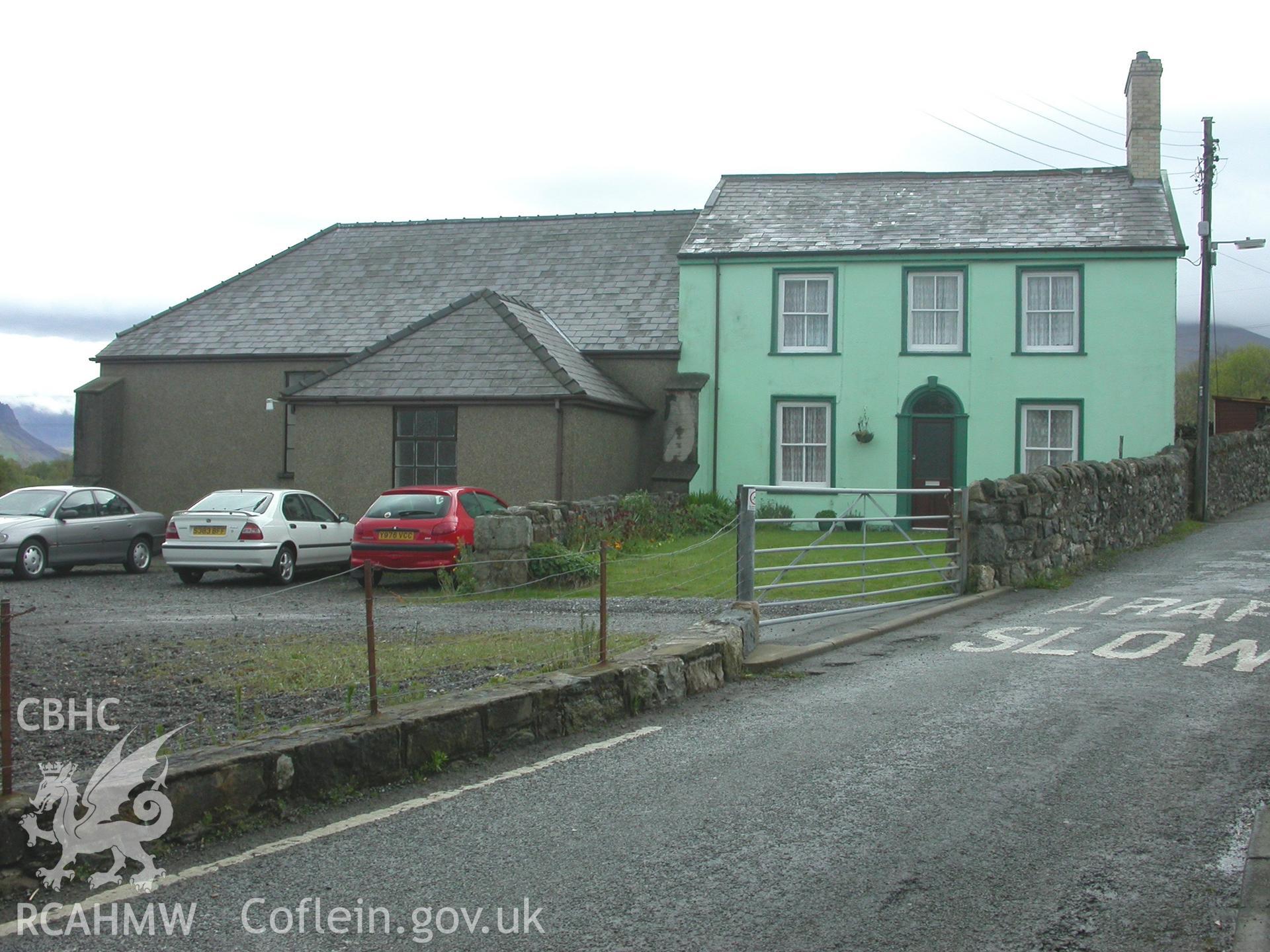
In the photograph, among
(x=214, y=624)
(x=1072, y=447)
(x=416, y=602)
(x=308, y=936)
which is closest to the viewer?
(x=308, y=936)

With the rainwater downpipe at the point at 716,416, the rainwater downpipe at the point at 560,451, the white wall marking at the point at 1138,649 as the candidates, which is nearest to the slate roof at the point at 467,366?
the rainwater downpipe at the point at 560,451

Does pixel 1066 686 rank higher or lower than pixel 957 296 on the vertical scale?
lower

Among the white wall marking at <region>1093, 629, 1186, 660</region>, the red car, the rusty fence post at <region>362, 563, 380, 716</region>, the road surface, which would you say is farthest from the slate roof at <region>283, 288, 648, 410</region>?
the rusty fence post at <region>362, 563, 380, 716</region>

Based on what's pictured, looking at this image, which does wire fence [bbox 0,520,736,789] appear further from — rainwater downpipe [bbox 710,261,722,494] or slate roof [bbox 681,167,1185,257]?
slate roof [bbox 681,167,1185,257]

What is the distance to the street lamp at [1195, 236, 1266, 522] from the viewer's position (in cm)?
2745

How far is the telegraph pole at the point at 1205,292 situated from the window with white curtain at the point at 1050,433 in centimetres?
336

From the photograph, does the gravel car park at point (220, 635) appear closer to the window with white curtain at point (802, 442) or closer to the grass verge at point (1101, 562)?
the grass verge at point (1101, 562)

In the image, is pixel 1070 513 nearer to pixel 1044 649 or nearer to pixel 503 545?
pixel 1044 649

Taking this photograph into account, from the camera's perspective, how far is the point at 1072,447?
26.7 meters

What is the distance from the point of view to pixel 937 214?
93.2ft

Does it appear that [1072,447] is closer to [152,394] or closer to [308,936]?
[152,394]

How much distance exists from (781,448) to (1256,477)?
51.9 ft

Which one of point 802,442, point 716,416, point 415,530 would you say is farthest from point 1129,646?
point 716,416

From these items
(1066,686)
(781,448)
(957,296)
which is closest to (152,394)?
(781,448)
